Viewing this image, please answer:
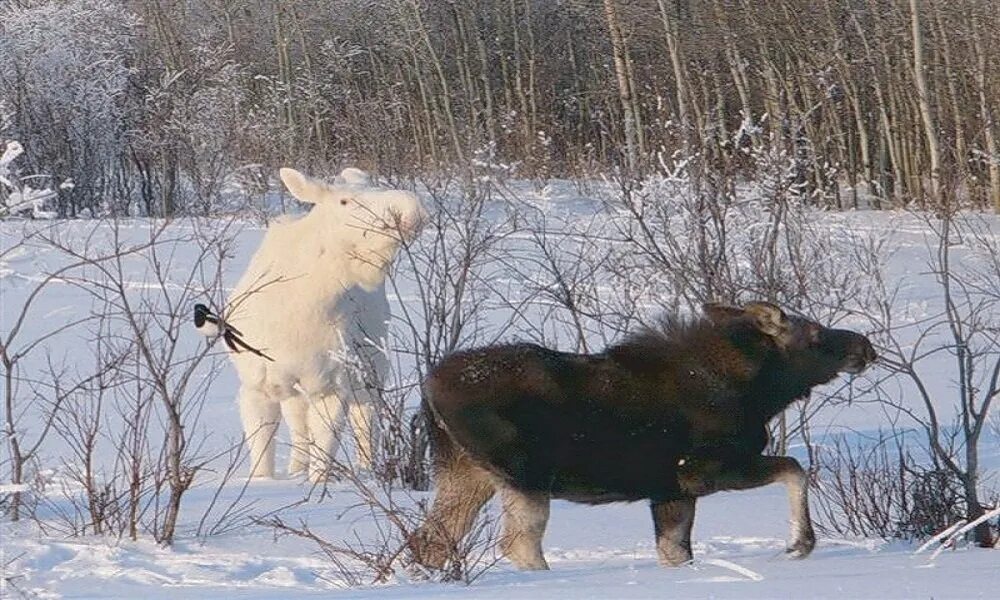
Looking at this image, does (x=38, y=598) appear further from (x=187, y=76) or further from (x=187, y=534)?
(x=187, y=76)

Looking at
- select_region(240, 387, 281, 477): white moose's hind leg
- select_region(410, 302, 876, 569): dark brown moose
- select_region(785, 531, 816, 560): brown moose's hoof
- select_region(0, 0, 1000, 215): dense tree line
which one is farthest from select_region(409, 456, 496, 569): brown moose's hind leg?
select_region(0, 0, 1000, 215): dense tree line

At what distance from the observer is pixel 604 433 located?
250 inches

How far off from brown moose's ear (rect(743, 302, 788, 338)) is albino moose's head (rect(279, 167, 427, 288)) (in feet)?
8.97

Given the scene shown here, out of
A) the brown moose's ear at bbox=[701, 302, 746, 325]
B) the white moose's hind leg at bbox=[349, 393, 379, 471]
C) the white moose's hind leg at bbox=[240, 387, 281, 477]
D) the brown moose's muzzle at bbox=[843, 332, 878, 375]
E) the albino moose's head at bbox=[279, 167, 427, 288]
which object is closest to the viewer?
the brown moose's ear at bbox=[701, 302, 746, 325]

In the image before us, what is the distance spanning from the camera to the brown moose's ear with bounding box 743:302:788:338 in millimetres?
6871

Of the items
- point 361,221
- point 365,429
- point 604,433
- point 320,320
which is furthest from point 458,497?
point 361,221

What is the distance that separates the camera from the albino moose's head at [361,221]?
9164 millimetres

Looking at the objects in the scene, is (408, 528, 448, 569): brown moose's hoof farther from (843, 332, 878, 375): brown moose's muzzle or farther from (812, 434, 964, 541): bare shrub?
(812, 434, 964, 541): bare shrub

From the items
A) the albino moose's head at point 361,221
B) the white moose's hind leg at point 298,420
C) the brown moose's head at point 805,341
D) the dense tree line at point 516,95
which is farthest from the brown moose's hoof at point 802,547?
the dense tree line at point 516,95

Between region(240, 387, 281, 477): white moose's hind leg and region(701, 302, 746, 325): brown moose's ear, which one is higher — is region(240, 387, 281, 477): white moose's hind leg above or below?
below

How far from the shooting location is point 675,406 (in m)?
6.47

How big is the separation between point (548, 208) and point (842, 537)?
39.4 ft

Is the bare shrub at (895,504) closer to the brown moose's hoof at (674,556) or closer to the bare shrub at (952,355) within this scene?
the bare shrub at (952,355)

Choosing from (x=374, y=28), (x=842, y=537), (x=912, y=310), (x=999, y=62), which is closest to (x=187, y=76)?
(x=374, y=28)
